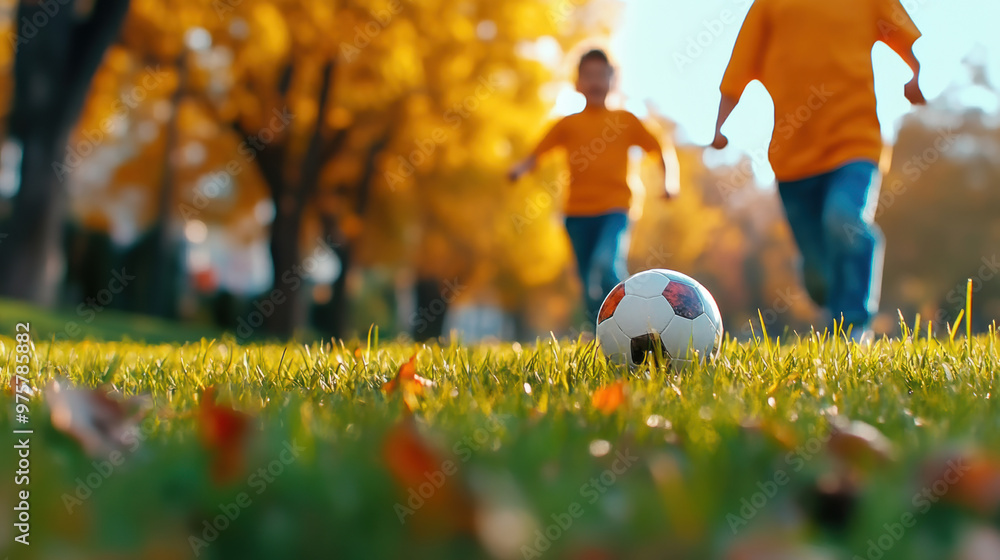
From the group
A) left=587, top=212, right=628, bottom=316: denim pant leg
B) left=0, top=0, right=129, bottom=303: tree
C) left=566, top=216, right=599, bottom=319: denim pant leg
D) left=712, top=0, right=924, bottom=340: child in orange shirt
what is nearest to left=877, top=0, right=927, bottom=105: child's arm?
left=712, top=0, right=924, bottom=340: child in orange shirt

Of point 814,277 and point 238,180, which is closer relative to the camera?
point 814,277

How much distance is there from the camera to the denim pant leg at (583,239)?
19.7ft

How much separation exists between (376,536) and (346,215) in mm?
15462

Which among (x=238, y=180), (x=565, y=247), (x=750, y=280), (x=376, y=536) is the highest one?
(x=376, y=536)

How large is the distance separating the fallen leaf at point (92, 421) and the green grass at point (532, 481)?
3 centimetres

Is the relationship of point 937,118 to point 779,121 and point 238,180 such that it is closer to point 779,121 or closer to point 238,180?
point 238,180

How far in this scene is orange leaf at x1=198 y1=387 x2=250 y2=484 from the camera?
43.3 inches

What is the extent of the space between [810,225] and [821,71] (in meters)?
0.90

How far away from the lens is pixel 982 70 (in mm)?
21938

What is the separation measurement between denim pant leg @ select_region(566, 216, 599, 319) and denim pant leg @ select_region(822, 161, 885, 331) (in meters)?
2.24

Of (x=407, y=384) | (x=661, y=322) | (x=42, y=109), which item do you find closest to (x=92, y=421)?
(x=407, y=384)

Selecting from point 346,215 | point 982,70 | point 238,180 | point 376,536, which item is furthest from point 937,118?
point 376,536

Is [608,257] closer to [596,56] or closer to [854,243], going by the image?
[596,56]

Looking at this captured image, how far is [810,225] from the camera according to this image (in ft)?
14.6
